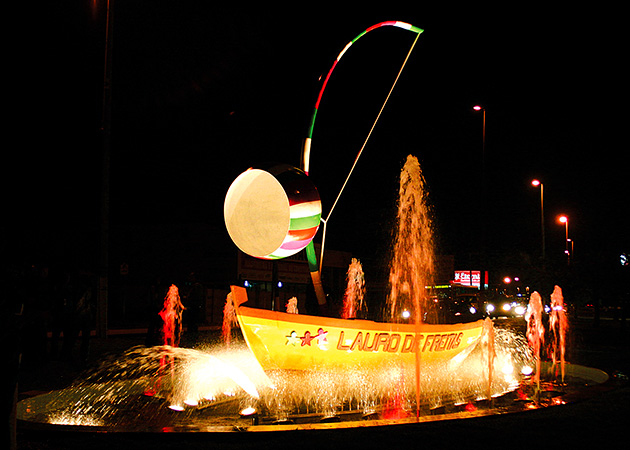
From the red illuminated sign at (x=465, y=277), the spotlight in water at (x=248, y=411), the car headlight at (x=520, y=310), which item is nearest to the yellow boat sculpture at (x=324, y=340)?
the spotlight in water at (x=248, y=411)

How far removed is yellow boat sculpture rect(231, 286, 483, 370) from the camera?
8.51 meters

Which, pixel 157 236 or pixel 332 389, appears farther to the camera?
pixel 157 236

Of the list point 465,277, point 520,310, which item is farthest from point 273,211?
point 465,277

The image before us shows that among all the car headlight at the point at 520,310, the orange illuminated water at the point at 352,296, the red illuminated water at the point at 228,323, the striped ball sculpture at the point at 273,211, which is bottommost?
the car headlight at the point at 520,310

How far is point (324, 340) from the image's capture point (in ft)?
29.1

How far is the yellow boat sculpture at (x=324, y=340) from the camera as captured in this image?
8.51 meters

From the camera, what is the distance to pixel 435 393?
9.66 metres

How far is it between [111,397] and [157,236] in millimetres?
27838

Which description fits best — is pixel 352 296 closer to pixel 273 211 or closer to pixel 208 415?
pixel 273 211

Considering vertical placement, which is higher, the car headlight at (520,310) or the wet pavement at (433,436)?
the wet pavement at (433,436)

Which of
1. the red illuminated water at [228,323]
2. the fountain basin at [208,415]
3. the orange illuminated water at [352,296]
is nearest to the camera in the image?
the fountain basin at [208,415]

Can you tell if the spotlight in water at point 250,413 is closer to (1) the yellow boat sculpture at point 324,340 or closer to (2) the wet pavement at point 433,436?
(1) the yellow boat sculpture at point 324,340

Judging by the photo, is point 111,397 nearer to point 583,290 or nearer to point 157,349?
point 157,349

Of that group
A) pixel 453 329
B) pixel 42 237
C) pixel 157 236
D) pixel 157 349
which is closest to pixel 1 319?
pixel 453 329
